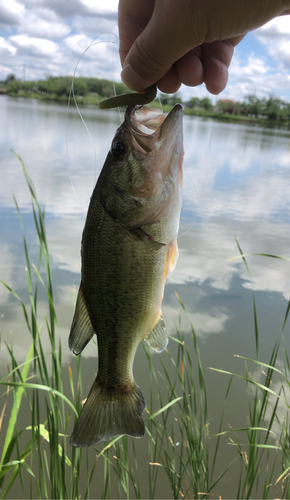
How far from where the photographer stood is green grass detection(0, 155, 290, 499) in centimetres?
184

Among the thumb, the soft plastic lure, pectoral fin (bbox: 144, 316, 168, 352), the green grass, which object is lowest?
the green grass

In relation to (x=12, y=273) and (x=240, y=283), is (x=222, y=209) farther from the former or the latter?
(x=12, y=273)

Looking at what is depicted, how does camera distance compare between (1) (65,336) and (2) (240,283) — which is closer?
(1) (65,336)

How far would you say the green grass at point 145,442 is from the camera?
184cm

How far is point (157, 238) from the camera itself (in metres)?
1.33

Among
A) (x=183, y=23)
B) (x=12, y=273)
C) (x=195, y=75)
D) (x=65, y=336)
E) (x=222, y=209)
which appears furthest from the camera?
(x=222, y=209)

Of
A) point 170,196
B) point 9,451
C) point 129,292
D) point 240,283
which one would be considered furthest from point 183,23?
point 240,283

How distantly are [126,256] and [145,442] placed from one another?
8.17 feet

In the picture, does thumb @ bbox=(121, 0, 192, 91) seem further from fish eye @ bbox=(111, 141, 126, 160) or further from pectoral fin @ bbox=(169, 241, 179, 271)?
pectoral fin @ bbox=(169, 241, 179, 271)

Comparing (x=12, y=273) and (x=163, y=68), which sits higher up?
(x=163, y=68)

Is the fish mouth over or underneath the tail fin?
over

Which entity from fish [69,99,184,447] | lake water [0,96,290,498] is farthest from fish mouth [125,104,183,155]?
lake water [0,96,290,498]

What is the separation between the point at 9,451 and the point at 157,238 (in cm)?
135

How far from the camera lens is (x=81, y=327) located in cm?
139
